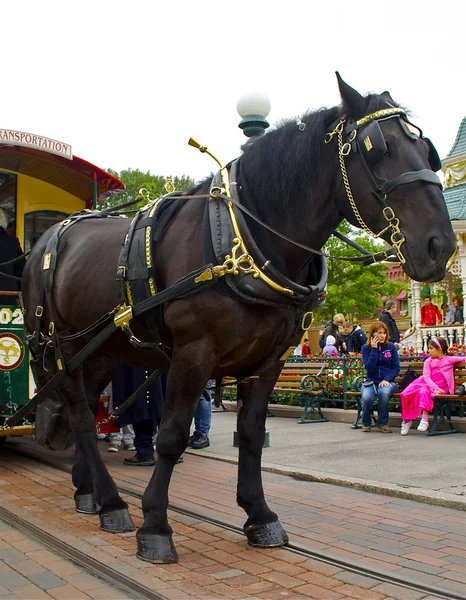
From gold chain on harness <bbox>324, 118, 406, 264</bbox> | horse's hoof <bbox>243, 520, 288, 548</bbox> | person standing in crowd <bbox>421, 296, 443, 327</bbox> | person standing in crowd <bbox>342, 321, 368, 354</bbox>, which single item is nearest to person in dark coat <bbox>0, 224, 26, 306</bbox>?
horse's hoof <bbox>243, 520, 288, 548</bbox>

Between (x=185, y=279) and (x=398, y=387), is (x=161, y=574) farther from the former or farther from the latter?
(x=398, y=387)

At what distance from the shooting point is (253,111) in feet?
26.1

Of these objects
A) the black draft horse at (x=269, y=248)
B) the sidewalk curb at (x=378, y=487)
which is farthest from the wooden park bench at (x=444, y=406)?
the black draft horse at (x=269, y=248)

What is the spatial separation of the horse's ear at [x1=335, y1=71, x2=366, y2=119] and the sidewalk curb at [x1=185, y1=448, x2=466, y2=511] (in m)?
3.23

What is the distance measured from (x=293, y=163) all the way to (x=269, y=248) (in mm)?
498

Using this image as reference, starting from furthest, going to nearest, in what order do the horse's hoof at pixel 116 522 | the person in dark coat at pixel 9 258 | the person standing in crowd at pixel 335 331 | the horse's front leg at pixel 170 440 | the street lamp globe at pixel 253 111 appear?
1. the person standing in crowd at pixel 335 331
2. the street lamp globe at pixel 253 111
3. the person in dark coat at pixel 9 258
4. the horse's hoof at pixel 116 522
5. the horse's front leg at pixel 170 440

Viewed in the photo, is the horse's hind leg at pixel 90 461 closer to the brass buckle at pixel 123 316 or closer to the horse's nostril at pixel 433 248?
the brass buckle at pixel 123 316

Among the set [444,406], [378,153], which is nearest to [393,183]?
[378,153]

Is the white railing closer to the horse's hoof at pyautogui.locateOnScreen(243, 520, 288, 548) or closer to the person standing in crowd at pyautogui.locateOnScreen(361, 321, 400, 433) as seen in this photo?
the person standing in crowd at pyautogui.locateOnScreen(361, 321, 400, 433)

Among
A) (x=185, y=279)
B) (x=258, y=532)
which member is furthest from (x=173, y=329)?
(x=258, y=532)

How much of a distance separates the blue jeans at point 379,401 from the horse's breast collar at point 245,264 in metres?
5.85

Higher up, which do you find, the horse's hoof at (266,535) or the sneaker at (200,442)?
Result: the sneaker at (200,442)

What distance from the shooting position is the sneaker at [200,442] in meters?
8.34

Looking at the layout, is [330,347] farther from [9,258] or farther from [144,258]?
[144,258]
